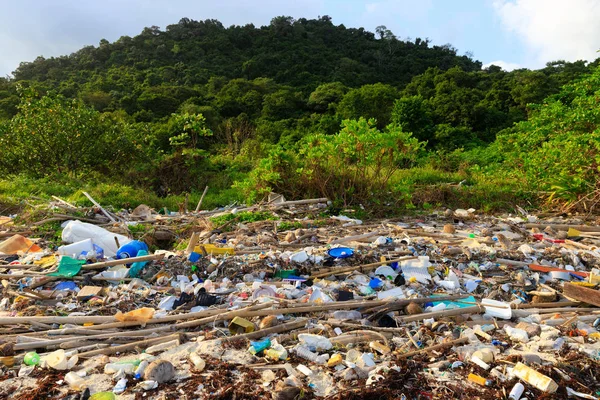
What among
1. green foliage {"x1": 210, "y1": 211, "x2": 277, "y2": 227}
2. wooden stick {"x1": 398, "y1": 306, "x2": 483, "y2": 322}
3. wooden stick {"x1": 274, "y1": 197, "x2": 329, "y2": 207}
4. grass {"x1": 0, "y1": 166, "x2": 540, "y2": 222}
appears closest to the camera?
wooden stick {"x1": 398, "y1": 306, "x2": 483, "y2": 322}

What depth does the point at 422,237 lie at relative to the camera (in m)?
4.95

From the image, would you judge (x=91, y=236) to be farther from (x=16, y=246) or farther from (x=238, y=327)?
(x=238, y=327)

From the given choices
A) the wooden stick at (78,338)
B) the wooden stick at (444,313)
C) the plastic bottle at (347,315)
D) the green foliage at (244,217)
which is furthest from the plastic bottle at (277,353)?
the green foliage at (244,217)

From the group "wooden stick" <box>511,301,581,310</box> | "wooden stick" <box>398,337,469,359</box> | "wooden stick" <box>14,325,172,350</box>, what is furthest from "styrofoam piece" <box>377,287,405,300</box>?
"wooden stick" <box>14,325,172,350</box>

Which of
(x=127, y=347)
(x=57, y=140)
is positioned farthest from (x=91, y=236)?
(x=57, y=140)

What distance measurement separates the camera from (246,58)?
35969 millimetres

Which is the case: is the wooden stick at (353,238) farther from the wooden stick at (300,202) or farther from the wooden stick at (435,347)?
the wooden stick at (435,347)

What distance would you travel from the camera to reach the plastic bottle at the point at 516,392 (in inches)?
81.7

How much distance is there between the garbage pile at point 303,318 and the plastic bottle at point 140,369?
0.4 inches

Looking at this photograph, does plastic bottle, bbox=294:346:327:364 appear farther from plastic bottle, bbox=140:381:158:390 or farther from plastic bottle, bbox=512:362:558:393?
plastic bottle, bbox=512:362:558:393

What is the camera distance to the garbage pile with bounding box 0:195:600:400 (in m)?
2.22

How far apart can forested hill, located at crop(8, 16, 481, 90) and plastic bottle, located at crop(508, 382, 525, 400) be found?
1135 inches

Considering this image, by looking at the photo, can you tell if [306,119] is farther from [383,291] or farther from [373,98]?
[383,291]

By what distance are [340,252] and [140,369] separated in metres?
2.22
